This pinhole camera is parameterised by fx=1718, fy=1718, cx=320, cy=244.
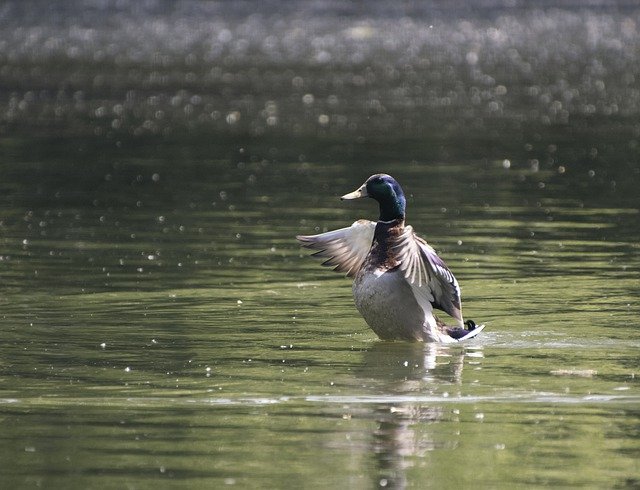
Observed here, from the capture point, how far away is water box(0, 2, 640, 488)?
7988 mm

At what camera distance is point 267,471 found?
7.65 metres

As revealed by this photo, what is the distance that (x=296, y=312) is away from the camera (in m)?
12.3

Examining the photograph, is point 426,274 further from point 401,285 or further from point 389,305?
point 389,305

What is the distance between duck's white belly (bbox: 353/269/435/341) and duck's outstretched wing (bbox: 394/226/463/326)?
86mm

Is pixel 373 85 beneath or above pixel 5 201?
above

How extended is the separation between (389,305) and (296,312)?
1.30 meters

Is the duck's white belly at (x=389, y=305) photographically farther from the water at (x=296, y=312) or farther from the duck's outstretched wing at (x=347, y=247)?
the duck's outstretched wing at (x=347, y=247)

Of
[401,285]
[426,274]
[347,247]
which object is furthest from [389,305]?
[347,247]

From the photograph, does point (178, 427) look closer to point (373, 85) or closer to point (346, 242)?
point (346, 242)

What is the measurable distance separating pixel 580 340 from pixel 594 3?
236 feet

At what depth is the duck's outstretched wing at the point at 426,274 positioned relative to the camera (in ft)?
35.9

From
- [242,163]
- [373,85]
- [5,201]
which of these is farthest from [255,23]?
[5,201]

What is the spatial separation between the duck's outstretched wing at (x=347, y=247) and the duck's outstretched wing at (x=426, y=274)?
42.9 inches

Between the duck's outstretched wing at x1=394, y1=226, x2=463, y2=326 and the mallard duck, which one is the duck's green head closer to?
the mallard duck
